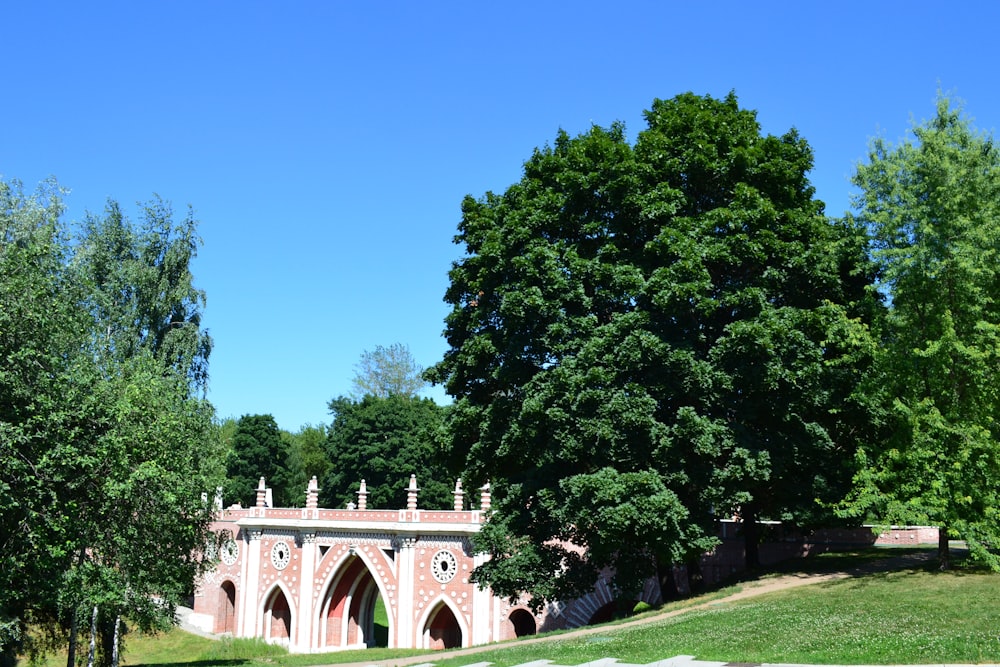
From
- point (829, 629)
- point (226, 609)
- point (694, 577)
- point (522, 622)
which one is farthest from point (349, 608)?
point (829, 629)

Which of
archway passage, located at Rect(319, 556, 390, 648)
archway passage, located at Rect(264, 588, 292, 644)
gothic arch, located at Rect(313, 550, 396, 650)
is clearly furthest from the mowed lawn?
archway passage, located at Rect(264, 588, 292, 644)

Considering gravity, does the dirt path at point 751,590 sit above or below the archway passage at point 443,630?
above

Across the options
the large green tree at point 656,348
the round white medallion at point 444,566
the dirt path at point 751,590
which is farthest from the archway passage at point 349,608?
the dirt path at point 751,590

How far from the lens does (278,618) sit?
5253cm

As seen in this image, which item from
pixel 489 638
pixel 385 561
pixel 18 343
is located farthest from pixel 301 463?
pixel 18 343

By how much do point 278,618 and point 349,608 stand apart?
6.10 m

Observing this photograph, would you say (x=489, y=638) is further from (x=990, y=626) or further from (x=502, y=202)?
(x=990, y=626)

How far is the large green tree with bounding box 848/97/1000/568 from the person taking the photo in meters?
21.3

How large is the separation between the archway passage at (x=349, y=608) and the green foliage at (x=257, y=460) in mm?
20900

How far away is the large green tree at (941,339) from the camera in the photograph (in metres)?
21.3

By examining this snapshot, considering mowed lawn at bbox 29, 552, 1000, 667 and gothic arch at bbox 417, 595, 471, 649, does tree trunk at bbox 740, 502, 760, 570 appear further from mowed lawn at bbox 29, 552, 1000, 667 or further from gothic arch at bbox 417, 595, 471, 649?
gothic arch at bbox 417, 595, 471, 649

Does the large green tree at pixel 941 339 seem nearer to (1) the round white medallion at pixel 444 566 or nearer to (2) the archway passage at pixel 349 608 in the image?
(1) the round white medallion at pixel 444 566

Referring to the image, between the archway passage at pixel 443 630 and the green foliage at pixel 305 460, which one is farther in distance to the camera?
the green foliage at pixel 305 460

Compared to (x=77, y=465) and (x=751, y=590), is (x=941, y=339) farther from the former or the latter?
(x=77, y=465)
